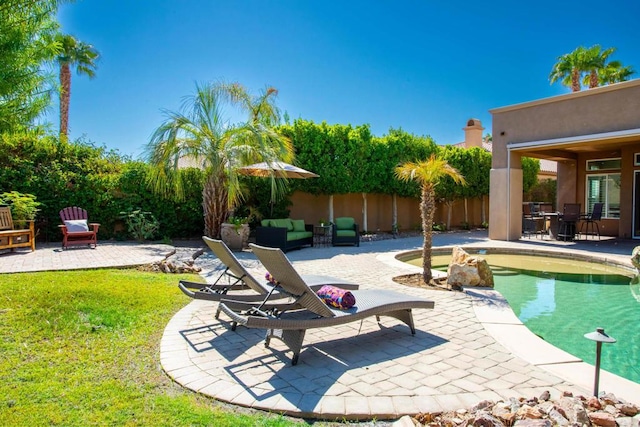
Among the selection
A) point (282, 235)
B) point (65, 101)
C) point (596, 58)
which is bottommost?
point (282, 235)

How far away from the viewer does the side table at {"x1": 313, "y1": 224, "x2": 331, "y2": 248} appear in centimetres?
1366

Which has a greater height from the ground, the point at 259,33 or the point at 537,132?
the point at 259,33

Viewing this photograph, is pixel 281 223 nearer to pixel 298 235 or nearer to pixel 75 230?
pixel 298 235

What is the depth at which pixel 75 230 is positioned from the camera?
10.8m

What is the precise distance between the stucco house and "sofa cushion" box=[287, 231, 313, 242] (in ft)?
24.7

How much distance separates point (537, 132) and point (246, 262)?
11.2 metres

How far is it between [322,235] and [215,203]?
409 centimetres

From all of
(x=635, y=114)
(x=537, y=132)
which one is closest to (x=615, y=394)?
(x=635, y=114)

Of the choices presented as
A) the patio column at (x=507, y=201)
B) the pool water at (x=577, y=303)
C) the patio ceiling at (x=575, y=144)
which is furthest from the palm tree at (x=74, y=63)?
the patio ceiling at (x=575, y=144)

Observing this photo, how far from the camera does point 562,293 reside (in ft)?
24.2

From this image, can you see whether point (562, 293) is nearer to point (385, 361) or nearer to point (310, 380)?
point (385, 361)

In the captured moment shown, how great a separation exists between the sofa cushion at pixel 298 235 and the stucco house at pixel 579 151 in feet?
24.7

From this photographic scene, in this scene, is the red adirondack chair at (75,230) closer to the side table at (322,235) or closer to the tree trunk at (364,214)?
the side table at (322,235)

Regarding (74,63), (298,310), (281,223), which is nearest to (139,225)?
(281,223)
